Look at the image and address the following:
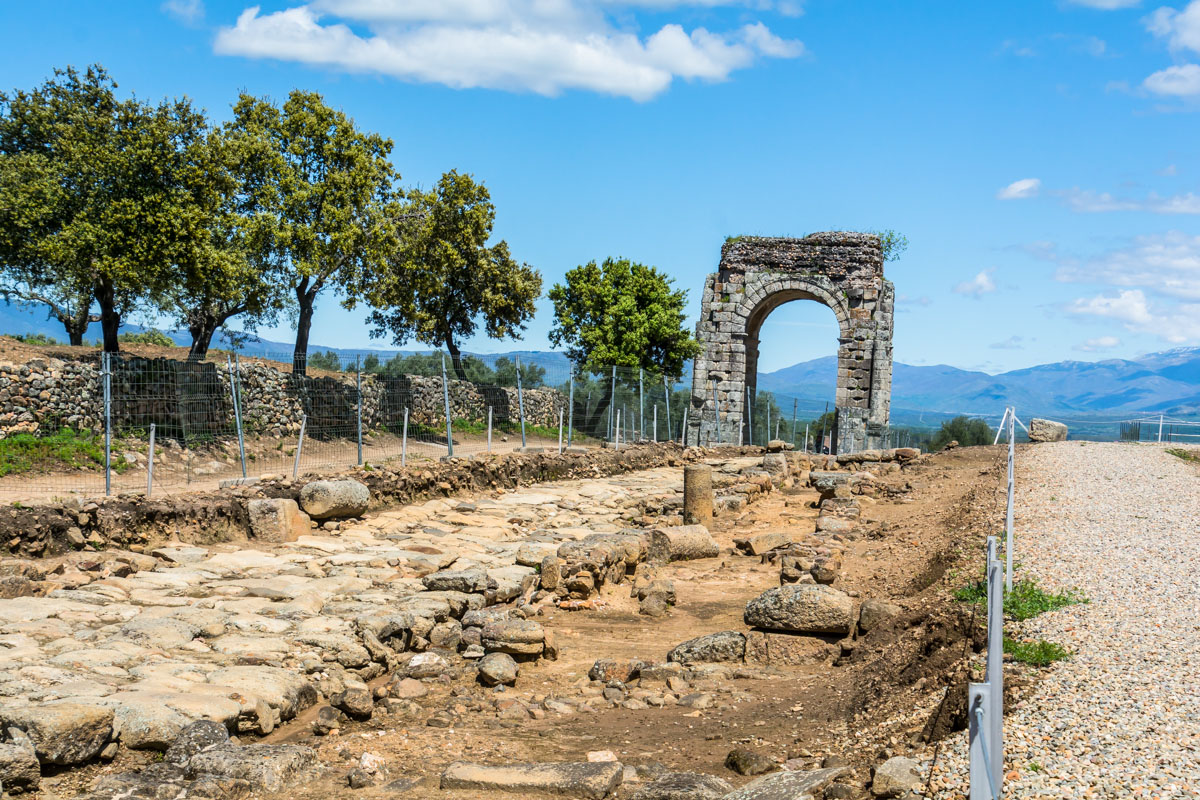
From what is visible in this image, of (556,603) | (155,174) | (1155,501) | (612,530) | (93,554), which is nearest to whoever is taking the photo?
(93,554)

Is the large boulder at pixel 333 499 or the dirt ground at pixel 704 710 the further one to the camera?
the large boulder at pixel 333 499

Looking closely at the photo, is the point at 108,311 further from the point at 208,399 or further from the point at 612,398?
the point at 612,398

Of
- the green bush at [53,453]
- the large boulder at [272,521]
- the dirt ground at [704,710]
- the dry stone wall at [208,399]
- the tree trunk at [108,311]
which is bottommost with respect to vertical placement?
the dirt ground at [704,710]

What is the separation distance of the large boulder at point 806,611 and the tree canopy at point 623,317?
32423 mm

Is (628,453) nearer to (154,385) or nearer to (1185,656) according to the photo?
(154,385)

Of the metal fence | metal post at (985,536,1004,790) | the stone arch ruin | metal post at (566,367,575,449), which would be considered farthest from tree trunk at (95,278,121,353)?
metal post at (985,536,1004,790)

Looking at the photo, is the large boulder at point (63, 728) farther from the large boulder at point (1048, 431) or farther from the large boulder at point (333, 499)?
the large boulder at point (1048, 431)

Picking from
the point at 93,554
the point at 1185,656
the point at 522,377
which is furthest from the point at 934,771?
the point at 522,377

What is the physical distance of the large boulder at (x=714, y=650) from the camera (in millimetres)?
8477

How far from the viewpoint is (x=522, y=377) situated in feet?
73.8

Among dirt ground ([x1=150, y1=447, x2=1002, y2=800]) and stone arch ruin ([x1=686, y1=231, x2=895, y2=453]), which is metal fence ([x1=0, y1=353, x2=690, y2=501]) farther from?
stone arch ruin ([x1=686, y1=231, x2=895, y2=453])

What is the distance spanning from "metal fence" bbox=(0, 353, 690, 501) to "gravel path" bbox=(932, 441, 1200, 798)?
11144mm

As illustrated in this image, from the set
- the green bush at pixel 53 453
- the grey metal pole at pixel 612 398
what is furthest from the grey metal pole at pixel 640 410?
the green bush at pixel 53 453

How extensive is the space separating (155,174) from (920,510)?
60.8 feet
